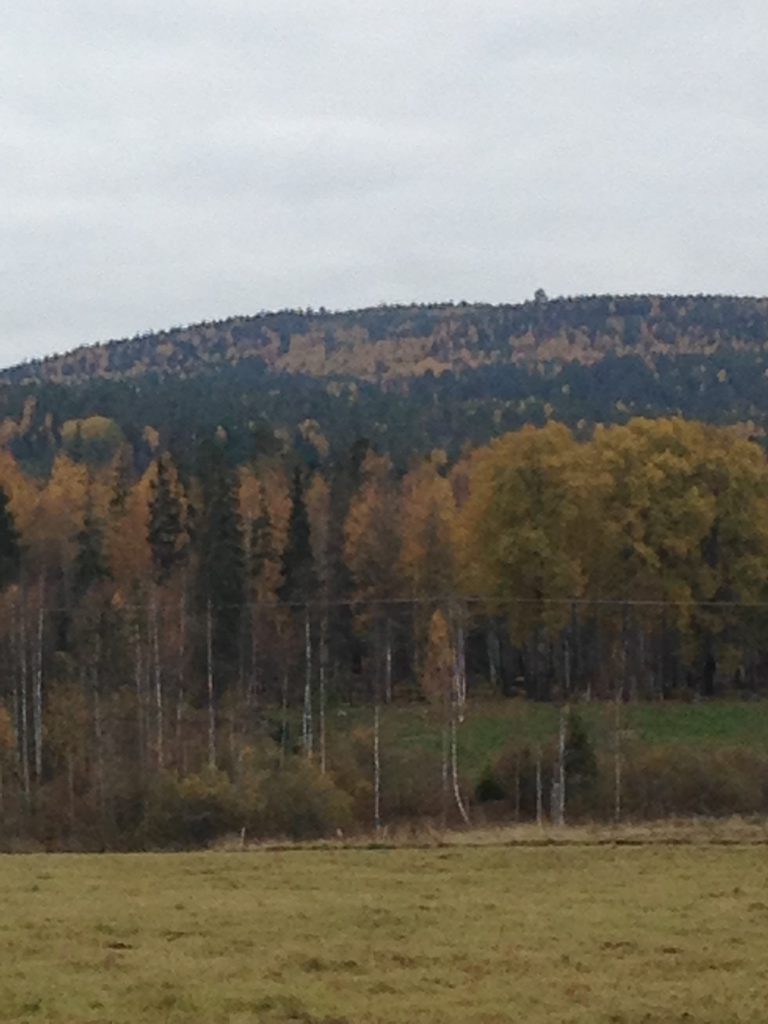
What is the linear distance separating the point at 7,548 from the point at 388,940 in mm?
58771

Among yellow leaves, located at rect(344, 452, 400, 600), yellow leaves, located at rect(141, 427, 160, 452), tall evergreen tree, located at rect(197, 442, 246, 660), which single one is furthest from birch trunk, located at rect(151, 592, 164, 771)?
yellow leaves, located at rect(141, 427, 160, 452)

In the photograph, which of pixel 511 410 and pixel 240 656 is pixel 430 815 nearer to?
pixel 240 656

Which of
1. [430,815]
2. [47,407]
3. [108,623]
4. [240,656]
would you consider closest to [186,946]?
[430,815]

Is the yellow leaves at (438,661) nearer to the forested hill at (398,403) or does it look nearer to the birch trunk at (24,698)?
the birch trunk at (24,698)

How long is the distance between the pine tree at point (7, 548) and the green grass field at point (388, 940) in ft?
161

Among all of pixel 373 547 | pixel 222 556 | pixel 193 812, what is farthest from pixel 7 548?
pixel 193 812

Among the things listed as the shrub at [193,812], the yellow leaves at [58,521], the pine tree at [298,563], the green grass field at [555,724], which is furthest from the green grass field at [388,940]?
the yellow leaves at [58,521]

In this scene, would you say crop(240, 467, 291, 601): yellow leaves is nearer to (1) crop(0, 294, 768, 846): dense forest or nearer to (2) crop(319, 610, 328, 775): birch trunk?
(1) crop(0, 294, 768, 846): dense forest

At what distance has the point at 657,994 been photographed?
1334cm

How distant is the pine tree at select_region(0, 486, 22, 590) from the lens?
71.2m

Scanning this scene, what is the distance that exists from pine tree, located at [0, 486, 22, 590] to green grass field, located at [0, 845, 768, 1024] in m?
49.0

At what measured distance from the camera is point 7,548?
7200cm

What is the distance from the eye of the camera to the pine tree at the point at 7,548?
2805 inches

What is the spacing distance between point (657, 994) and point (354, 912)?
5.17m
